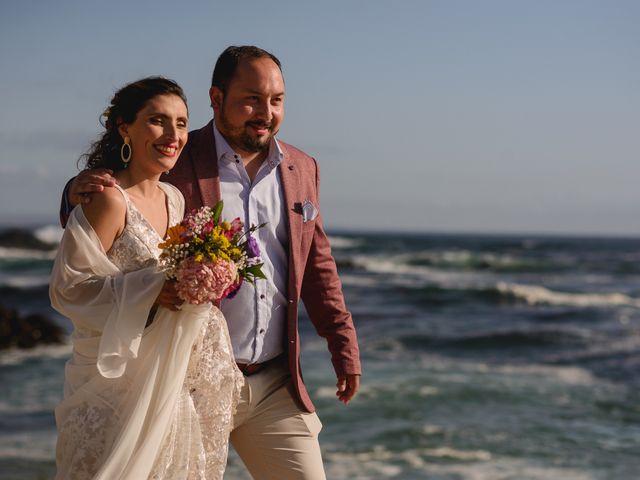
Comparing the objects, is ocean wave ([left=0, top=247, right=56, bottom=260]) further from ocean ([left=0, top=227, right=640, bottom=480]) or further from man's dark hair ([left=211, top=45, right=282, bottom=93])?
man's dark hair ([left=211, top=45, right=282, bottom=93])

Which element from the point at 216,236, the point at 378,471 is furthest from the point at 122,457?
the point at 378,471

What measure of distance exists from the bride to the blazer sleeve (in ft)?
2.08

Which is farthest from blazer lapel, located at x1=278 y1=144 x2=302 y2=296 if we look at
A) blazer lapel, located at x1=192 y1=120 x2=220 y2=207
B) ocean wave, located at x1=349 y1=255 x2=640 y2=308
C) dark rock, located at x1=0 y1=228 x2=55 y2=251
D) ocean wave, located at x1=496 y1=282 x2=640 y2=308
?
dark rock, located at x1=0 y1=228 x2=55 y2=251

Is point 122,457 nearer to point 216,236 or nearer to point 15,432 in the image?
point 216,236

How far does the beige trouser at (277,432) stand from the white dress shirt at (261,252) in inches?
4.3

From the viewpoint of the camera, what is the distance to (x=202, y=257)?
2.82 metres

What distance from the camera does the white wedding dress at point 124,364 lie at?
9.52 ft

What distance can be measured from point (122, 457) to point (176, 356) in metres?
0.36

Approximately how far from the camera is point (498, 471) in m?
8.37

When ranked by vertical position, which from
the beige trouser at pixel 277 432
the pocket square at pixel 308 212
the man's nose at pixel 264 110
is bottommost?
the beige trouser at pixel 277 432

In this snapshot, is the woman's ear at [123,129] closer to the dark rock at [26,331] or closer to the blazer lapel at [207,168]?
the blazer lapel at [207,168]

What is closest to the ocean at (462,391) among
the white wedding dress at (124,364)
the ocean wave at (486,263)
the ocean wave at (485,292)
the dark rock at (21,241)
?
the ocean wave at (485,292)

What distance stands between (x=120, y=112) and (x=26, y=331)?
38.8 ft

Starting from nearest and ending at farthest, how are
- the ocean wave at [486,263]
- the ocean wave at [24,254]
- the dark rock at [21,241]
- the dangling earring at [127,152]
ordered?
the dangling earring at [127,152], the ocean wave at [24,254], the ocean wave at [486,263], the dark rock at [21,241]
